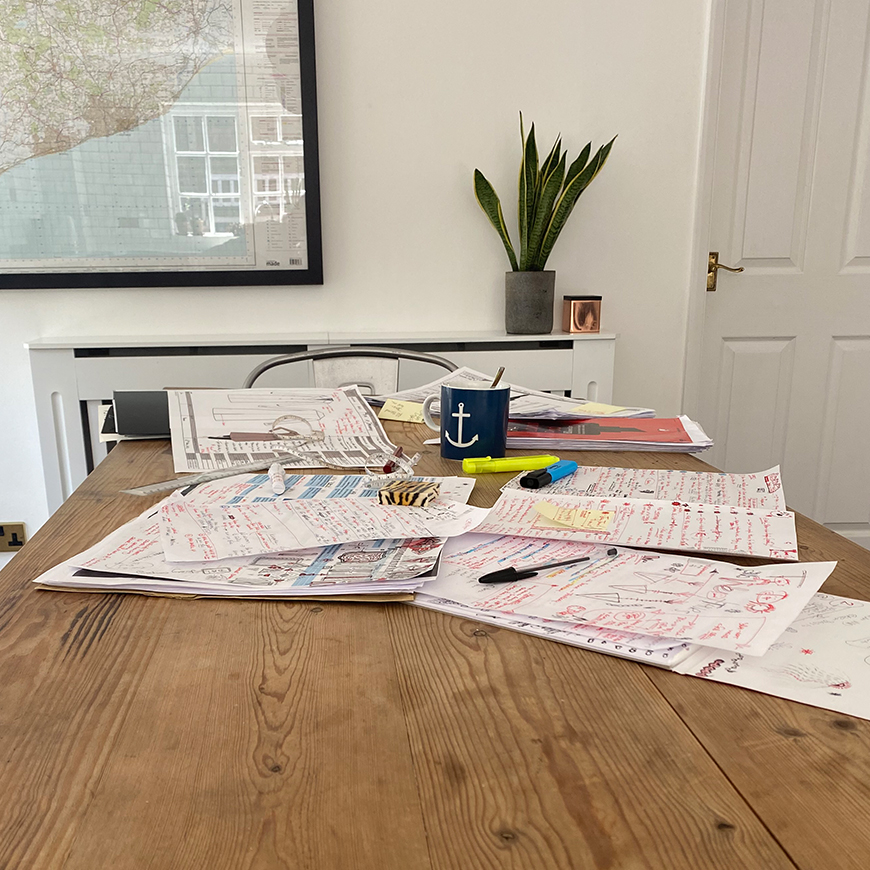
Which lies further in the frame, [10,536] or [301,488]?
[10,536]

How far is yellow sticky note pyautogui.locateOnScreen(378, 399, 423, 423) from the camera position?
142 centimetres

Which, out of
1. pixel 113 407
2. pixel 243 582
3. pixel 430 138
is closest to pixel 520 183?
pixel 430 138

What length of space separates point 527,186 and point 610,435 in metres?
1.30

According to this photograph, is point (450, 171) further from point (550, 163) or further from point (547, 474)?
point (547, 474)

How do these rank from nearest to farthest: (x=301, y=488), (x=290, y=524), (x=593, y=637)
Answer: (x=593, y=637) < (x=290, y=524) < (x=301, y=488)

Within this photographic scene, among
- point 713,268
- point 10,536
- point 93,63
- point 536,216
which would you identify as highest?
point 93,63

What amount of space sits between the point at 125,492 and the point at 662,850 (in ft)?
2.69

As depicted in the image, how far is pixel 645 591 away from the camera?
0.64 metres

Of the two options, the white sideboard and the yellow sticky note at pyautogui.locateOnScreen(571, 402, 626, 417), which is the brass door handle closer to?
the white sideboard

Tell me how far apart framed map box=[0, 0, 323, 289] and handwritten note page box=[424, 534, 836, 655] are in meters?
1.85

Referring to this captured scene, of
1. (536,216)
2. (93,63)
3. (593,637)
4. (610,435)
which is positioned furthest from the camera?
(536,216)

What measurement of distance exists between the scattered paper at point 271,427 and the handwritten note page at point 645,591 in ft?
1.43

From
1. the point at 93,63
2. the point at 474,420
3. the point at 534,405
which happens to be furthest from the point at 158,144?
the point at 474,420

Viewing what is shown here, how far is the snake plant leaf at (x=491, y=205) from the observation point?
2.32m
